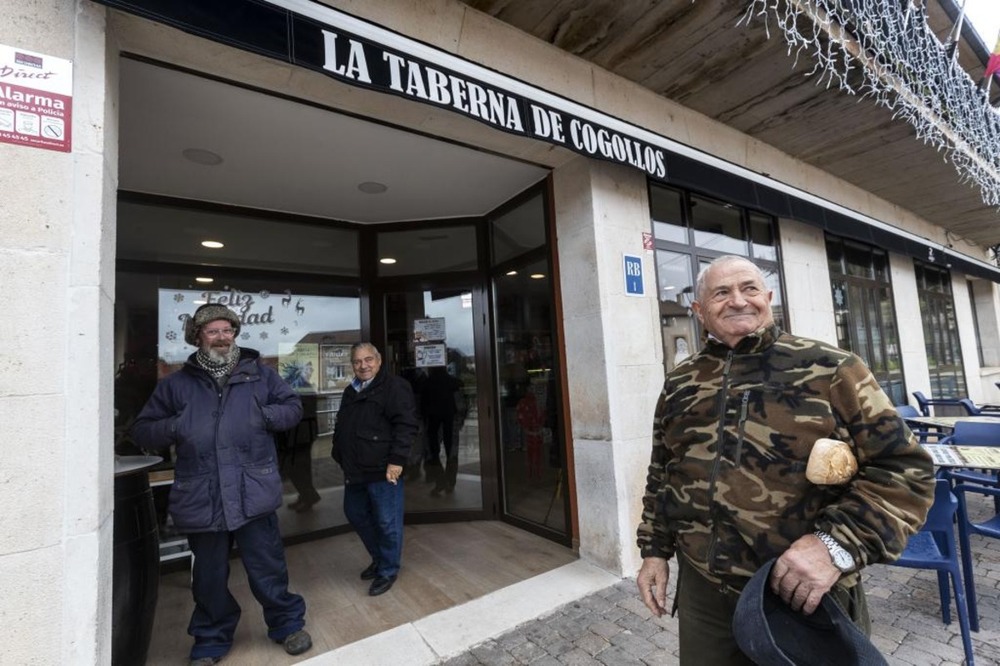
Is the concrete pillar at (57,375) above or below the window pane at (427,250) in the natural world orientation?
below

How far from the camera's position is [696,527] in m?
1.42

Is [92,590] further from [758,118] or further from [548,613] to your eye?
[758,118]

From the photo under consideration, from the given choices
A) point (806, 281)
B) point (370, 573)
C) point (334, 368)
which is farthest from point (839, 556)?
point (806, 281)

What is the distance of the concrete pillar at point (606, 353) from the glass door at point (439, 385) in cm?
137

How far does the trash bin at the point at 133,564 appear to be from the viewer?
6.73ft

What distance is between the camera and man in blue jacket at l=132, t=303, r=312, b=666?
2367 millimetres

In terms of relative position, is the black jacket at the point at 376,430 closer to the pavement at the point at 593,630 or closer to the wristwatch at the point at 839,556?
the pavement at the point at 593,630

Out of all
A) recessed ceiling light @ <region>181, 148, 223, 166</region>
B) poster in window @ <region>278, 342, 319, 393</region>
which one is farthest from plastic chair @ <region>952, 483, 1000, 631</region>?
recessed ceiling light @ <region>181, 148, 223, 166</region>

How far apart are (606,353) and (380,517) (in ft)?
6.36

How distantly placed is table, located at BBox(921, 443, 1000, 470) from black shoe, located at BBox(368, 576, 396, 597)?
3281mm

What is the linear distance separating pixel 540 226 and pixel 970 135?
4729 mm

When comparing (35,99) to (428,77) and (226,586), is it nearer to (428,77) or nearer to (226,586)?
(428,77)

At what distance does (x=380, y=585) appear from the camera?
321cm

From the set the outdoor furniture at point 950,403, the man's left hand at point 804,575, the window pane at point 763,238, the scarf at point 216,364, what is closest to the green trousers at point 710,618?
the man's left hand at point 804,575
